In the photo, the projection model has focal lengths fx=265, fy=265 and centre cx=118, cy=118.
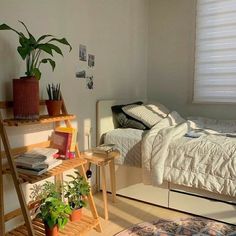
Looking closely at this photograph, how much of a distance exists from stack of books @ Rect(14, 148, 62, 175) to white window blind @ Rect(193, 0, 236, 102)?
2188 mm

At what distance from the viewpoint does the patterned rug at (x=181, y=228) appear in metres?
1.92

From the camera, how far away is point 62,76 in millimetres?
2182

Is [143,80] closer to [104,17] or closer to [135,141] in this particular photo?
[104,17]

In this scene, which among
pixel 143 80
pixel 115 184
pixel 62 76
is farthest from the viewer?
pixel 143 80

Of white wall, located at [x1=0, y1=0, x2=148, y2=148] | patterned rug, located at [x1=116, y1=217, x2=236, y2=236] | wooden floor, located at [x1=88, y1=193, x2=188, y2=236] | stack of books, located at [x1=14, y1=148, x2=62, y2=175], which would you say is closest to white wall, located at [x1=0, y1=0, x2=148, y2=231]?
white wall, located at [x1=0, y1=0, x2=148, y2=148]

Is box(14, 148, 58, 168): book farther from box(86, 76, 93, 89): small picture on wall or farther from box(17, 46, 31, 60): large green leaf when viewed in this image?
box(86, 76, 93, 89): small picture on wall

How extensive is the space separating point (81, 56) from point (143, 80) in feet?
4.50

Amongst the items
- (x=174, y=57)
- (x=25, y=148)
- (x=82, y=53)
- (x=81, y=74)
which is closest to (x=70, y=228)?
(x=25, y=148)

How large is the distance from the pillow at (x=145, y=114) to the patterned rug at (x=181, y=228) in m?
0.89

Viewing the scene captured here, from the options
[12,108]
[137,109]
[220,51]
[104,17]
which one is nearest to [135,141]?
[137,109]

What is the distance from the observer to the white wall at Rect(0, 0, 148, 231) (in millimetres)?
1777

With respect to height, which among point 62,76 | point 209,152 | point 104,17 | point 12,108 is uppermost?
point 104,17

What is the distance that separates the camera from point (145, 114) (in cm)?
264

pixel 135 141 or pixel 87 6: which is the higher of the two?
pixel 87 6
